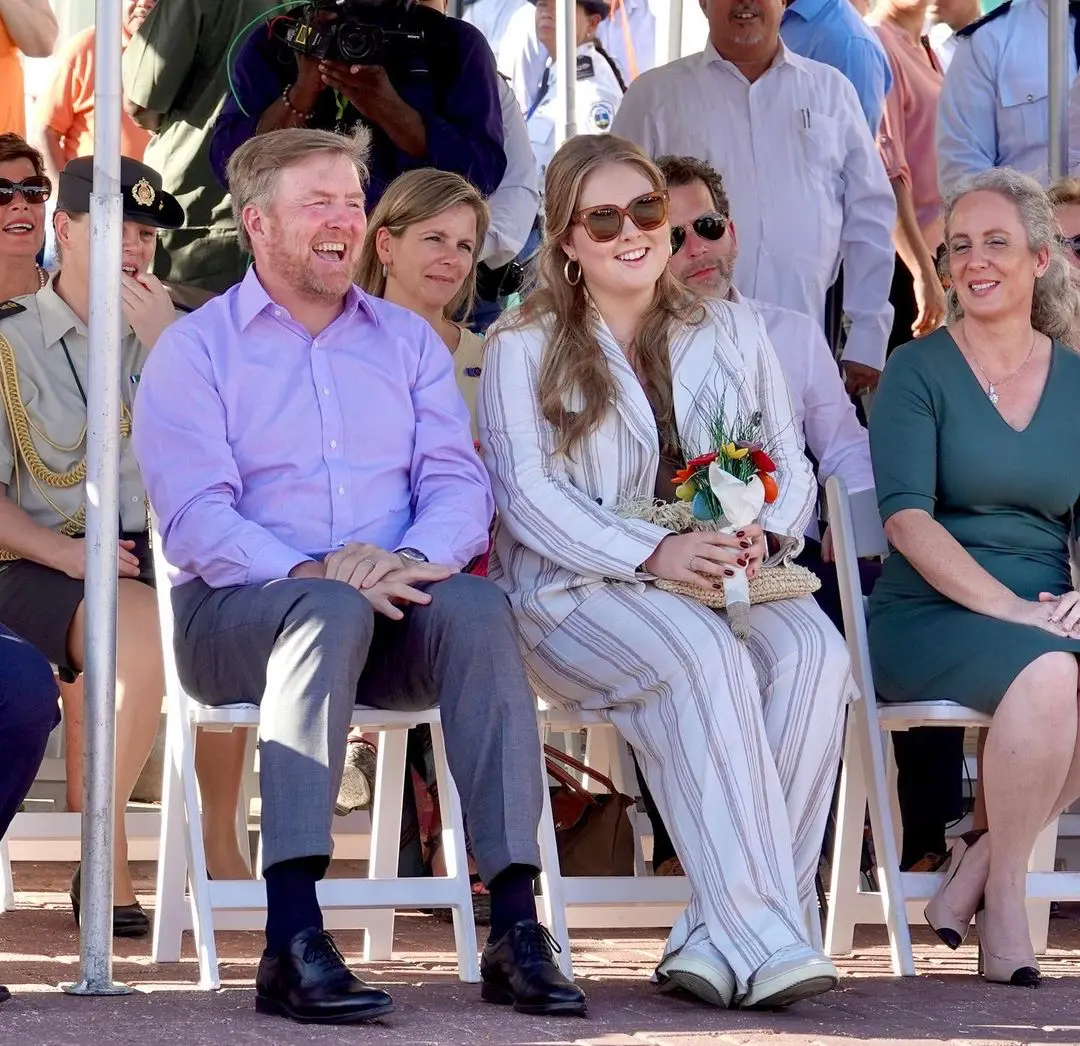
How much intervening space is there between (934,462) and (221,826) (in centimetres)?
183

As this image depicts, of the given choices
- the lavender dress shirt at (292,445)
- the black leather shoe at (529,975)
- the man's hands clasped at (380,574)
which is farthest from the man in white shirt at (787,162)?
the black leather shoe at (529,975)

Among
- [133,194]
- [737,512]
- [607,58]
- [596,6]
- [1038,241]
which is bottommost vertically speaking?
[737,512]

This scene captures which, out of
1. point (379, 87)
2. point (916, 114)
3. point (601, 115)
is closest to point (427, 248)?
A: point (379, 87)

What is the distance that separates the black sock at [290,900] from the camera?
132 inches

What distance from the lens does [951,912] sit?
4160 millimetres

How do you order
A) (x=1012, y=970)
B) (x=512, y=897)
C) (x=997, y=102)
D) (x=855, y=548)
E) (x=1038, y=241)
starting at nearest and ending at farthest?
(x=512, y=897) < (x=1012, y=970) < (x=855, y=548) < (x=1038, y=241) < (x=997, y=102)

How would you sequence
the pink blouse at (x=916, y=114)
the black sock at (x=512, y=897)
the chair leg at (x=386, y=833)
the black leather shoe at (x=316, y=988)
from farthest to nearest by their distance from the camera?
the pink blouse at (x=916, y=114)
the chair leg at (x=386, y=833)
the black sock at (x=512, y=897)
the black leather shoe at (x=316, y=988)

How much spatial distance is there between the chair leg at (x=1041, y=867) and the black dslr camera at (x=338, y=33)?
101 inches

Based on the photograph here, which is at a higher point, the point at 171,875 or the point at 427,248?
the point at 427,248

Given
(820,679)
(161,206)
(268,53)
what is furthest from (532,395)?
(268,53)

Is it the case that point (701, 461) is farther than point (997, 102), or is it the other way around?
point (997, 102)

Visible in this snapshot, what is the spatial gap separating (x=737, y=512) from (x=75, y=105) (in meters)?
3.67

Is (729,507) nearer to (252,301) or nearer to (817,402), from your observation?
(252,301)

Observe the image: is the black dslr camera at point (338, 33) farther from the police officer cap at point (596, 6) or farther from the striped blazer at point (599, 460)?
the police officer cap at point (596, 6)
